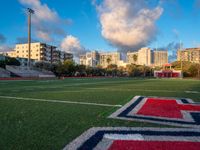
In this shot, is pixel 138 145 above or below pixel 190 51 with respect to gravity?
below

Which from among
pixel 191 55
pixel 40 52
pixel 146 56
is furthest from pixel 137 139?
pixel 146 56

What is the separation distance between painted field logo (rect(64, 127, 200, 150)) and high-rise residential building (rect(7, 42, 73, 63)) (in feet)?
318

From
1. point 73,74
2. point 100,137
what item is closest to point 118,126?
point 100,137

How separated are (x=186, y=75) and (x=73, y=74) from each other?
37750mm

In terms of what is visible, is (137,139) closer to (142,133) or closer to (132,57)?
(142,133)

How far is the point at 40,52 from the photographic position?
96.1m

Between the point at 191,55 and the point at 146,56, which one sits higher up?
the point at 146,56

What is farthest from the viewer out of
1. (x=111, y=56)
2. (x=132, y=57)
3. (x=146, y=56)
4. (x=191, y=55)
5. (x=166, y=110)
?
(x=111, y=56)

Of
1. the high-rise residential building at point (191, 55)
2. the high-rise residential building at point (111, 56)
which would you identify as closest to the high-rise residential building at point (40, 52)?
the high-rise residential building at point (111, 56)

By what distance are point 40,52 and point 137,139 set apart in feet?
320

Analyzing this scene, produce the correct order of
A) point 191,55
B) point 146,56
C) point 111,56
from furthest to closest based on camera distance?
point 111,56, point 146,56, point 191,55

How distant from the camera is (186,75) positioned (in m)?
74.1

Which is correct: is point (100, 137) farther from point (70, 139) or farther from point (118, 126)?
point (118, 126)

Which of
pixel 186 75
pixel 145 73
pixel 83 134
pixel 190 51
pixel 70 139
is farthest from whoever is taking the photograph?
pixel 190 51
